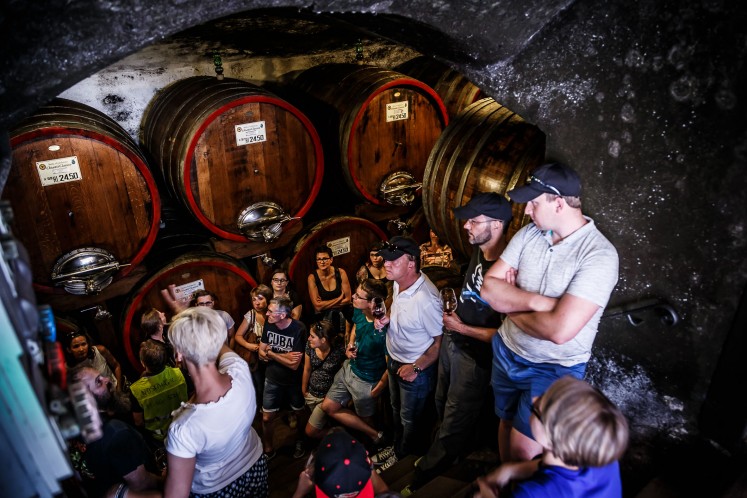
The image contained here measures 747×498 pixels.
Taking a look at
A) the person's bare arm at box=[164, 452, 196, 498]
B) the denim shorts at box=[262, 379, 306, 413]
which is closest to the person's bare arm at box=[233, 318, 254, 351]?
the denim shorts at box=[262, 379, 306, 413]

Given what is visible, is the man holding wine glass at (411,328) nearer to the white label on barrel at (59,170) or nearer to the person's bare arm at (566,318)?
the person's bare arm at (566,318)

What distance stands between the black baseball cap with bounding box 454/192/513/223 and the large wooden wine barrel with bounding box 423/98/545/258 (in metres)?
0.20

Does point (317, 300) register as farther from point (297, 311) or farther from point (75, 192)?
point (75, 192)

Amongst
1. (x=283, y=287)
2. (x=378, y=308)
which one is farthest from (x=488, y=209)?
(x=283, y=287)

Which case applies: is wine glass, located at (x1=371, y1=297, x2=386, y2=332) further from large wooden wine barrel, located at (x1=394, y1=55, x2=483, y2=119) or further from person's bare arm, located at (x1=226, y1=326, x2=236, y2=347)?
large wooden wine barrel, located at (x1=394, y1=55, x2=483, y2=119)

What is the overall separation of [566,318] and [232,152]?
269 cm

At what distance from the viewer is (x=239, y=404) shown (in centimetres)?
226

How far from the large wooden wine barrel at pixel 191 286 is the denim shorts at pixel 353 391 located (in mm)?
1084

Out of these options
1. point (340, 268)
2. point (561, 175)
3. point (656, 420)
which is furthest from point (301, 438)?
point (561, 175)

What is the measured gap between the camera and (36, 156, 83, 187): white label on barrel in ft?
9.45

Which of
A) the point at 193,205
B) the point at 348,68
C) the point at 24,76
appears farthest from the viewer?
the point at 348,68

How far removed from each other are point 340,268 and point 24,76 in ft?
11.6

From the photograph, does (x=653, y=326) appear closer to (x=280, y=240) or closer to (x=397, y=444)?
(x=397, y=444)

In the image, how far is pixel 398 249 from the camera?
3.29 meters
